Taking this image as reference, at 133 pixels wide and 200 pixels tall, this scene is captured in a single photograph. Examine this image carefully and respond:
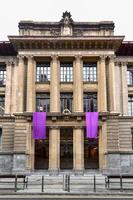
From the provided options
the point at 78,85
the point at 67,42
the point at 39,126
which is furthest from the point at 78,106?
the point at 67,42

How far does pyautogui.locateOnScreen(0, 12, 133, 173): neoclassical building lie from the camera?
37219 millimetres

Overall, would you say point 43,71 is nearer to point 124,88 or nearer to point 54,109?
point 54,109

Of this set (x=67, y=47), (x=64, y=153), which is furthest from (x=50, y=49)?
(x=64, y=153)

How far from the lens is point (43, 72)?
132 feet

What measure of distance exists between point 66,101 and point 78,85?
87.6 inches

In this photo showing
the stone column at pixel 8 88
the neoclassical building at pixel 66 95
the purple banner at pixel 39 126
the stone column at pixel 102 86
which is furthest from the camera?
the stone column at pixel 8 88

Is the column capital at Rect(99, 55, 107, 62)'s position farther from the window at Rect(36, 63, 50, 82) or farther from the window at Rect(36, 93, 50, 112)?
the window at Rect(36, 93, 50, 112)

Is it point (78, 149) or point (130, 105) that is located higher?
point (130, 105)

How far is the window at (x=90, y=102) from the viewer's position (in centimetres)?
3889

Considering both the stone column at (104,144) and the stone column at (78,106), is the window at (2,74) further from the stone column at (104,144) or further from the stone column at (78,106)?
the stone column at (104,144)

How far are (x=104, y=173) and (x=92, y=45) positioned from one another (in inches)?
548

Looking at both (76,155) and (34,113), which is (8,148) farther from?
(76,155)

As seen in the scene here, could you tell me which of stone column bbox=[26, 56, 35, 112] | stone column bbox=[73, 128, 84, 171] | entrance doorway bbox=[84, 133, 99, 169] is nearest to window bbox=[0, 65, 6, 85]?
stone column bbox=[26, 56, 35, 112]

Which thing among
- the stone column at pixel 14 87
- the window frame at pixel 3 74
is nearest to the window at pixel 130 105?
the stone column at pixel 14 87
